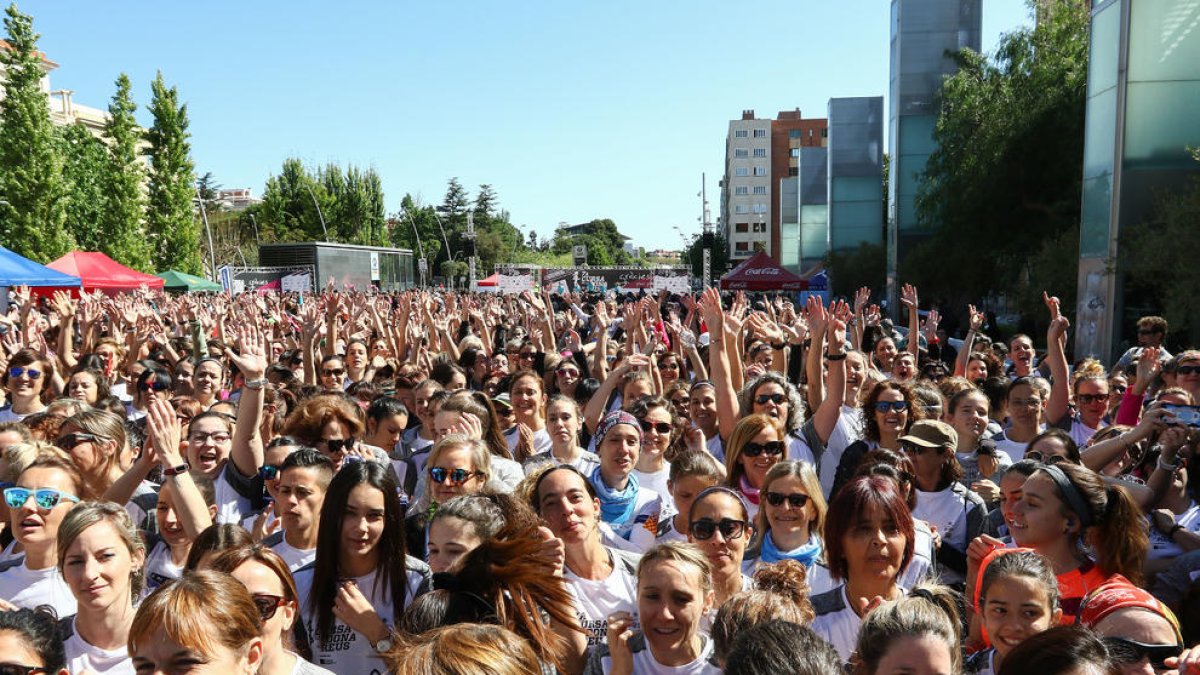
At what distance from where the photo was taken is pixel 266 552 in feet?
9.88

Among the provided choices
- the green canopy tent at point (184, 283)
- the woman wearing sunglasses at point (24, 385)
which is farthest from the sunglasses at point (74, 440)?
the green canopy tent at point (184, 283)

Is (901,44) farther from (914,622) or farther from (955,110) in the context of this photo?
(914,622)

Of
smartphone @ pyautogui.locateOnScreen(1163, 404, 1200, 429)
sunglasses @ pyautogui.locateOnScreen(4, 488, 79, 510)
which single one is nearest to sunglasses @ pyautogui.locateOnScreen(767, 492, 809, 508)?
smartphone @ pyautogui.locateOnScreen(1163, 404, 1200, 429)

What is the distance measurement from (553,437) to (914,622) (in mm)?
3227

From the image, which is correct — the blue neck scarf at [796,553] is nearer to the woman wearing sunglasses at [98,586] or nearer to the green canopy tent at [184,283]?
the woman wearing sunglasses at [98,586]

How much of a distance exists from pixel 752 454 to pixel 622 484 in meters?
0.72

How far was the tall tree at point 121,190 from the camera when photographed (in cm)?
3784

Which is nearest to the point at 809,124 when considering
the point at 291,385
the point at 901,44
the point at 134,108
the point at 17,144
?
the point at 901,44

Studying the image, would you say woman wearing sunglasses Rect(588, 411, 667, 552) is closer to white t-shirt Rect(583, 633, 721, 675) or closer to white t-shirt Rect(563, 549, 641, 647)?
white t-shirt Rect(563, 549, 641, 647)

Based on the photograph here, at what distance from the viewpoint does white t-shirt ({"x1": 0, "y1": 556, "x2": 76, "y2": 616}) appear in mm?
3592

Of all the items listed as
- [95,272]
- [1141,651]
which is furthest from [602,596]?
[95,272]

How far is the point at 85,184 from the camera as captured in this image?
39.4 metres

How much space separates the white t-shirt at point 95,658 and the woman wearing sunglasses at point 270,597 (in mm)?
522

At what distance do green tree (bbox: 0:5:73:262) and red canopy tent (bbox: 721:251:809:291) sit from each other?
2301 centimetres
